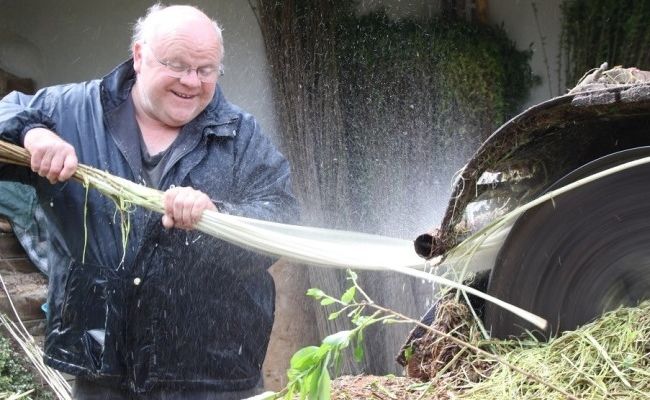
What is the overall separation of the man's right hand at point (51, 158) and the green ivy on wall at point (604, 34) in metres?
4.96

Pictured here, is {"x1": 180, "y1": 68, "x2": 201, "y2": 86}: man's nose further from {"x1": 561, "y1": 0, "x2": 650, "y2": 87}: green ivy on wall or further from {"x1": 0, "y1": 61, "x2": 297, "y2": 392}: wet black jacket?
{"x1": 561, "y1": 0, "x2": 650, "y2": 87}: green ivy on wall

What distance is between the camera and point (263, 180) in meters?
4.18

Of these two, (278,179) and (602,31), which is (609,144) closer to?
(278,179)

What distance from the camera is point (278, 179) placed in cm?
419

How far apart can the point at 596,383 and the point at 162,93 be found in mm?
2259

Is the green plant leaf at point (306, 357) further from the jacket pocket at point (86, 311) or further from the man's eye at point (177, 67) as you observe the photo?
the man's eye at point (177, 67)

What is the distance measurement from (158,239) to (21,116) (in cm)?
→ 71

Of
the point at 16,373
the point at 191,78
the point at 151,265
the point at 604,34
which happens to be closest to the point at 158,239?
the point at 151,265

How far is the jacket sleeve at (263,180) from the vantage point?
4117mm

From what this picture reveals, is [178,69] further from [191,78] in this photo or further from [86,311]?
[86,311]

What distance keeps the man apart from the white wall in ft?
11.1

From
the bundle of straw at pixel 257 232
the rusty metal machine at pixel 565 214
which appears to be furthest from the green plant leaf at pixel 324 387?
the bundle of straw at pixel 257 232

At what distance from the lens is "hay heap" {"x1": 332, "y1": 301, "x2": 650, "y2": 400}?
8.68ft

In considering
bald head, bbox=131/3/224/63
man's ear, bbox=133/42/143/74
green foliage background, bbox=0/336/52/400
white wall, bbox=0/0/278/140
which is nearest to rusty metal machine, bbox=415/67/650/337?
bald head, bbox=131/3/224/63
